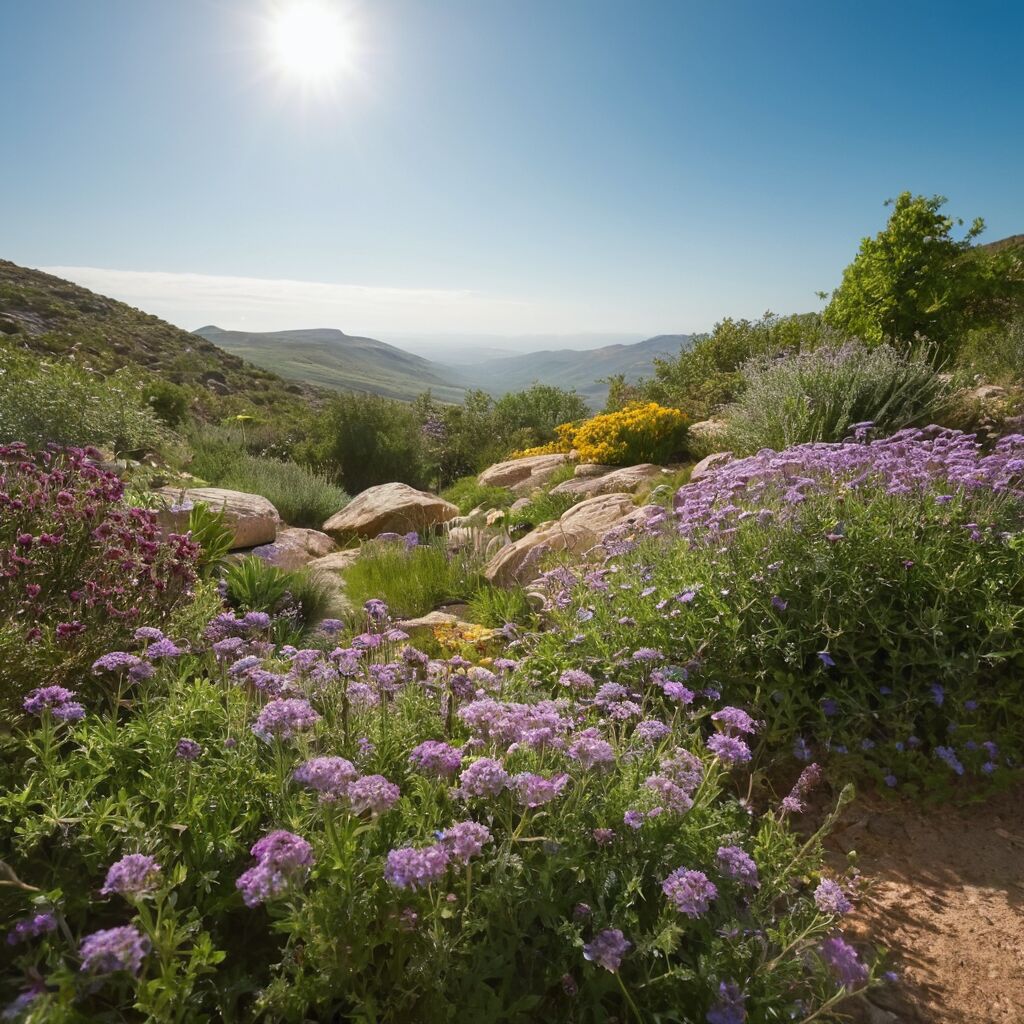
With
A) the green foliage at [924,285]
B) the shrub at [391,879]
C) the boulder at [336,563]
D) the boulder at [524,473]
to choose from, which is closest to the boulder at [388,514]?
the boulder at [336,563]

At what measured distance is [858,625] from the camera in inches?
122

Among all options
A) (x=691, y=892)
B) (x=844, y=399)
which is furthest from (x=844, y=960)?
(x=844, y=399)

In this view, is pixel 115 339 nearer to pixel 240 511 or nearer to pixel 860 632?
pixel 240 511

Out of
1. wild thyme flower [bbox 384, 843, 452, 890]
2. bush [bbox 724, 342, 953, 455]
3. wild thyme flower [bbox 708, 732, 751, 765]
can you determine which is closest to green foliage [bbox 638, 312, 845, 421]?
bush [bbox 724, 342, 953, 455]

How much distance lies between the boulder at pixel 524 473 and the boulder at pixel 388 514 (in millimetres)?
1609

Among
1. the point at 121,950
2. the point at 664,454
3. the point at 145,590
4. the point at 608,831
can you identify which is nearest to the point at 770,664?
the point at 608,831

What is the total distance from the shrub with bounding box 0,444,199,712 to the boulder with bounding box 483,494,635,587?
8.99 feet

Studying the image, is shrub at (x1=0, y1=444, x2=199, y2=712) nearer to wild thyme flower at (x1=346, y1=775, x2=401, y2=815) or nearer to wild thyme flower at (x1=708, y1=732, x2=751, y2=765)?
wild thyme flower at (x1=346, y1=775, x2=401, y2=815)

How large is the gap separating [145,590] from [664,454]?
7.72 metres

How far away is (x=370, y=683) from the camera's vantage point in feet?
8.05

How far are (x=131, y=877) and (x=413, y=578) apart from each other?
4291 millimetres

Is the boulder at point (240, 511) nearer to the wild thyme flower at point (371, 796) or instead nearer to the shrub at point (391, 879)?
the shrub at point (391, 879)

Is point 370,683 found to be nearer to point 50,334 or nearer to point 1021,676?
point 1021,676

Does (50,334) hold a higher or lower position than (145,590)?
higher
